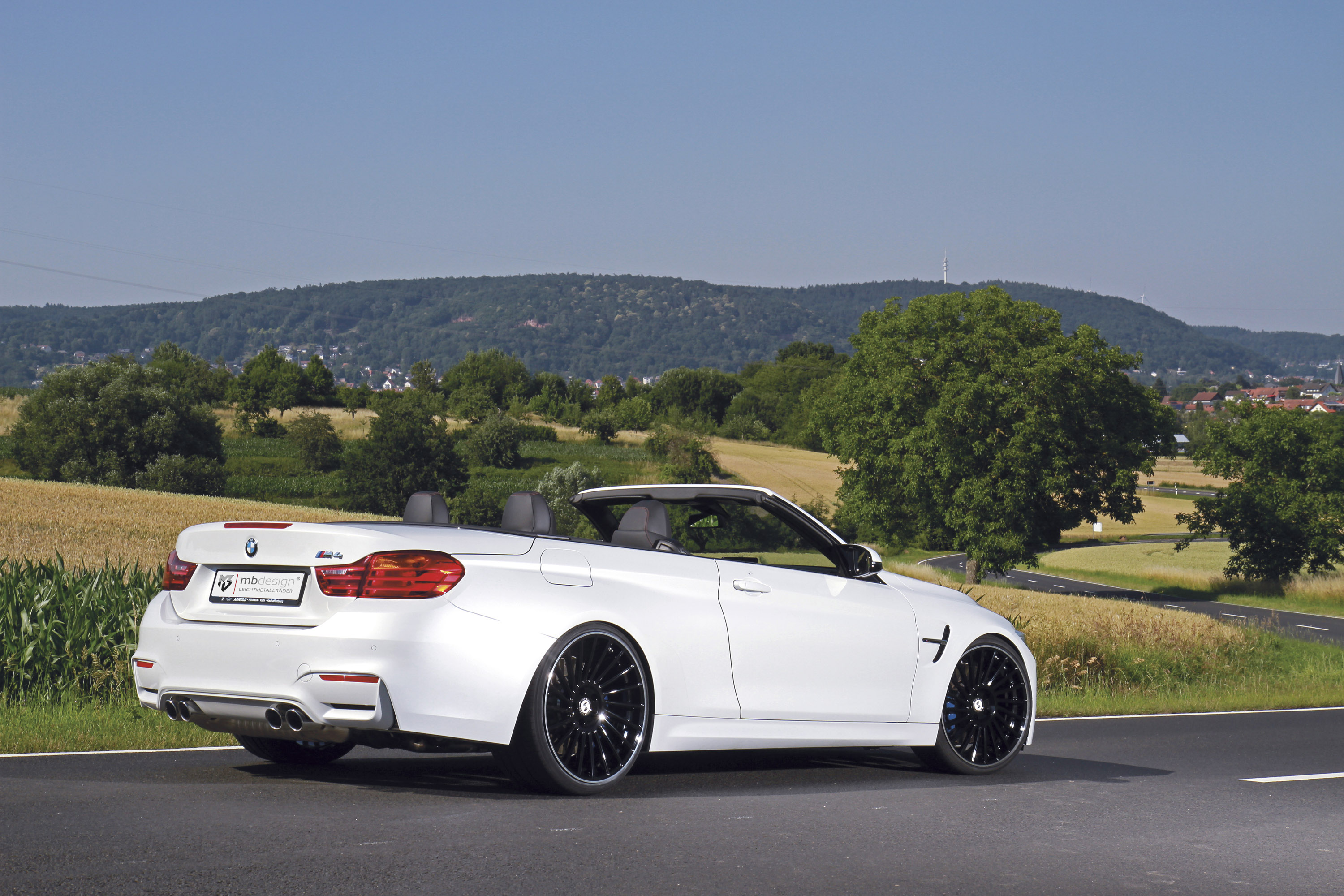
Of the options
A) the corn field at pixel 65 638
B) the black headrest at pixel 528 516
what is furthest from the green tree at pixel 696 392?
the black headrest at pixel 528 516

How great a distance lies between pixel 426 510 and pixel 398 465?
76.5m

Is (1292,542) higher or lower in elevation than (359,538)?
lower

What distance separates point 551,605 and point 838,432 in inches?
1951

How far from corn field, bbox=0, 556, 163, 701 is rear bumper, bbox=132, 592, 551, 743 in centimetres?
557

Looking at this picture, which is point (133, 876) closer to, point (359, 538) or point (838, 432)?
point (359, 538)

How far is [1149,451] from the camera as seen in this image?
5266 centimetres

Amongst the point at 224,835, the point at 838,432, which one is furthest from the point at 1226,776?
the point at 838,432

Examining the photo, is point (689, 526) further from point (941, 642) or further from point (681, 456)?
point (681, 456)

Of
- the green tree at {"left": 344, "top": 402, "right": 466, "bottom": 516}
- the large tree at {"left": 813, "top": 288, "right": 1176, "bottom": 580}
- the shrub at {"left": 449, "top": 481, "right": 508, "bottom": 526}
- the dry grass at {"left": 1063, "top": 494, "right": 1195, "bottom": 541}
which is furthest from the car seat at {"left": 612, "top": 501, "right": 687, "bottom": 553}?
the dry grass at {"left": 1063, "top": 494, "right": 1195, "bottom": 541}

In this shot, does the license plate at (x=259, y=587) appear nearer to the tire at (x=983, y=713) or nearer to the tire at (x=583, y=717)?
the tire at (x=583, y=717)

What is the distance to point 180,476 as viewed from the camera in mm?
72375

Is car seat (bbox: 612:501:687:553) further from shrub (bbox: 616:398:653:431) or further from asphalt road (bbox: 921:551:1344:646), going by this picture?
shrub (bbox: 616:398:653:431)

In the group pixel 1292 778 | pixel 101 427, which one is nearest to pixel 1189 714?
pixel 1292 778

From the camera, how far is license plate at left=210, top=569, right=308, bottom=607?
5.73 metres
